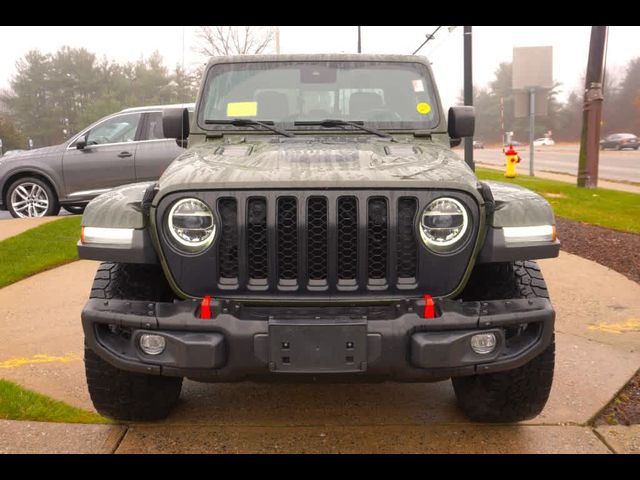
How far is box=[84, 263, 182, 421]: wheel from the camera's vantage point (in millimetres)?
2795

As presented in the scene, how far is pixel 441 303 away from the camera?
2.57 metres

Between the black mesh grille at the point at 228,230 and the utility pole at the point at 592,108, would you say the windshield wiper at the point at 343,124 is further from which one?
the utility pole at the point at 592,108

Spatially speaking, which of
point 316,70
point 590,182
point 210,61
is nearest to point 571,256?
point 316,70

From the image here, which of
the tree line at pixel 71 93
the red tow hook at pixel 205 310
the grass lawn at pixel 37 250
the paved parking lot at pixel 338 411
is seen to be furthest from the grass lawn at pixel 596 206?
the tree line at pixel 71 93

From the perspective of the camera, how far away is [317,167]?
276 centimetres

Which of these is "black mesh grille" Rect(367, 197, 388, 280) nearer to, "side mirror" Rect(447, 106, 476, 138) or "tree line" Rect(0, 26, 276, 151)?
"side mirror" Rect(447, 106, 476, 138)

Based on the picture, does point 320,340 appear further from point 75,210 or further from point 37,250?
point 75,210

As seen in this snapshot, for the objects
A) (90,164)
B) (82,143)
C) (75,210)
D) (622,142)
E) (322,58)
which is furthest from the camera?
(622,142)

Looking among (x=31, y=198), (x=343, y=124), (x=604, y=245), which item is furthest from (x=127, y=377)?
(x=31, y=198)

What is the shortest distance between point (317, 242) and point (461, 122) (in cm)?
170

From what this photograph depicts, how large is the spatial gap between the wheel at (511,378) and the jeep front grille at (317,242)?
1.43ft

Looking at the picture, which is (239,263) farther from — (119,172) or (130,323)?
(119,172)

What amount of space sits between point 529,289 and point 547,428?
0.81m

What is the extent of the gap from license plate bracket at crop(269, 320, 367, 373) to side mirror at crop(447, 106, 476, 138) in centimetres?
188
